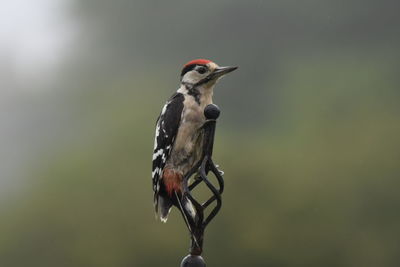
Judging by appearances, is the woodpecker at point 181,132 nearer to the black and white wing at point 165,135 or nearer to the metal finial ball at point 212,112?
the black and white wing at point 165,135

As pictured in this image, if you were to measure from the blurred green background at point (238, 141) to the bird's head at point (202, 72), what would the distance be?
445cm

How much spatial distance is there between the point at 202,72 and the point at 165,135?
1.05ft

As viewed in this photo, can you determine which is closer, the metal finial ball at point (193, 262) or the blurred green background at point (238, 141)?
the metal finial ball at point (193, 262)

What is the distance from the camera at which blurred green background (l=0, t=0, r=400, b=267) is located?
23.1 ft

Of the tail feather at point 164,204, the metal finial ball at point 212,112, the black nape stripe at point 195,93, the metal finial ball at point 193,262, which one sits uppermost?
the black nape stripe at point 195,93

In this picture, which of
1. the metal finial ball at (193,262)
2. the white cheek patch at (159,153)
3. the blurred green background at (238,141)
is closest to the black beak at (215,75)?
the white cheek patch at (159,153)

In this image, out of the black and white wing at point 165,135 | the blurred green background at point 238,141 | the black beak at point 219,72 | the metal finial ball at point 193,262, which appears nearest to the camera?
the metal finial ball at point 193,262

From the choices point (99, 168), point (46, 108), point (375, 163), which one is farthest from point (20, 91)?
point (375, 163)

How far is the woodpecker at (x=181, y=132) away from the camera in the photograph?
2.43 metres

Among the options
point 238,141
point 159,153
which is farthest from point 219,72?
point 238,141

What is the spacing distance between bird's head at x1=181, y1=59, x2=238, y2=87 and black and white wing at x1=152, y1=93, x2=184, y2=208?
10 centimetres

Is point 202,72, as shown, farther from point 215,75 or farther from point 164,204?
point 164,204

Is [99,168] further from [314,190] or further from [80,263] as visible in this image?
[314,190]

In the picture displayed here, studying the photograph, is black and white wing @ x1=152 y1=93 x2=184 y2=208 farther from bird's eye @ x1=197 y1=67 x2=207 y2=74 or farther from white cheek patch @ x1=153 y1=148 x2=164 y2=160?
bird's eye @ x1=197 y1=67 x2=207 y2=74
